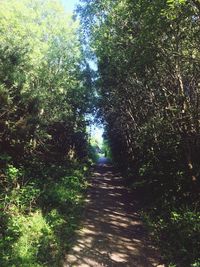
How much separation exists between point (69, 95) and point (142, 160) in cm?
806

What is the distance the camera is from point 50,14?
25.6 metres

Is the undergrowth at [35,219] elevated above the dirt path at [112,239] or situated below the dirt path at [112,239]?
above

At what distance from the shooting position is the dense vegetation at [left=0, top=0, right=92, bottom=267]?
9.67 m

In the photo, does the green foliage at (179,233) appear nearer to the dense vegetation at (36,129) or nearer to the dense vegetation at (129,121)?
the dense vegetation at (129,121)

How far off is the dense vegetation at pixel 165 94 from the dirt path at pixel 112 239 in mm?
586

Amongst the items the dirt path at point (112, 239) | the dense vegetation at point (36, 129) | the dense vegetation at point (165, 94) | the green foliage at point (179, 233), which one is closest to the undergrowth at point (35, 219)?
the dense vegetation at point (36, 129)

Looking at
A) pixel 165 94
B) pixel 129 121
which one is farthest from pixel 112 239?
pixel 129 121

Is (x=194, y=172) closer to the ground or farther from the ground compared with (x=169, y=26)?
closer to the ground

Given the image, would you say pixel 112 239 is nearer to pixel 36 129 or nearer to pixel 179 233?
pixel 179 233

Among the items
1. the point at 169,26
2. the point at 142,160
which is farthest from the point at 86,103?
the point at 169,26

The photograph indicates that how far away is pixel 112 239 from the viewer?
11.2 metres

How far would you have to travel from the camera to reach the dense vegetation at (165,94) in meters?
10.4

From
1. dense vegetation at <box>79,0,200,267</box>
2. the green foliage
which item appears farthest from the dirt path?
dense vegetation at <box>79,0,200,267</box>

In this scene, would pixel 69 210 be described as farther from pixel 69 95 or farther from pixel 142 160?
pixel 69 95
